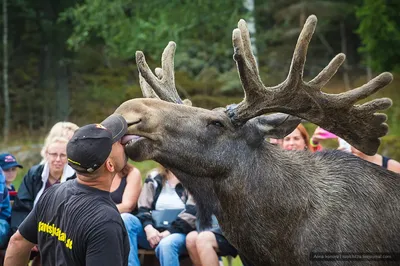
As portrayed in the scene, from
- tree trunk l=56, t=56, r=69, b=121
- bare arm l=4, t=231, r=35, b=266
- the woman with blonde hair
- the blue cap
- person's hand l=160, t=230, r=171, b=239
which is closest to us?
bare arm l=4, t=231, r=35, b=266

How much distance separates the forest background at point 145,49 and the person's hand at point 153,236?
37.4 feet

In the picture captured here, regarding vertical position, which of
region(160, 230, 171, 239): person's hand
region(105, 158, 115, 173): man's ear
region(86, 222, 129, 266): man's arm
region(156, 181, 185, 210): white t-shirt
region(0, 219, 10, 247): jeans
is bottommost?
region(0, 219, 10, 247): jeans

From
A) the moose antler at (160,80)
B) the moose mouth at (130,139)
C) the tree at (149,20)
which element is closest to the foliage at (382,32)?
the tree at (149,20)

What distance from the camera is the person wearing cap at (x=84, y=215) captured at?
4.55 meters

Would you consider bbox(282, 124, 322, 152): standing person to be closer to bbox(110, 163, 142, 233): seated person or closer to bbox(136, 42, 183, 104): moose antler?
bbox(110, 163, 142, 233): seated person

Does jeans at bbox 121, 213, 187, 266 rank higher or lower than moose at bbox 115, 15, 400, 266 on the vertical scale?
lower

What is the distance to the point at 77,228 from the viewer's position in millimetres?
4617

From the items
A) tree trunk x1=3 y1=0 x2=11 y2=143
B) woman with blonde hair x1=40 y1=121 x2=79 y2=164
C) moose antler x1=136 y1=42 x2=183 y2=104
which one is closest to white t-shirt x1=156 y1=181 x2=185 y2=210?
woman with blonde hair x1=40 y1=121 x2=79 y2=164

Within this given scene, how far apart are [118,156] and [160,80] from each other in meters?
1.29

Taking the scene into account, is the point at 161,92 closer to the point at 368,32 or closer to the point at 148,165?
the point at 148,165

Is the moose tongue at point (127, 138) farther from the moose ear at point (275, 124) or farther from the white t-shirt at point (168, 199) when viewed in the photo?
the white t-shirt at point (168, 199)

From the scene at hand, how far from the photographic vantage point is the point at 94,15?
2098 centimetres

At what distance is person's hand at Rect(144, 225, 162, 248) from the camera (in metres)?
8.00

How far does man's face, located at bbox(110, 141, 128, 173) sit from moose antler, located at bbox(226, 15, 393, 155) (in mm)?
937
